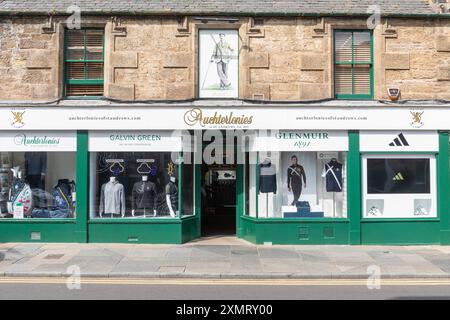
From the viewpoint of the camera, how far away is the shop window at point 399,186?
530 inches

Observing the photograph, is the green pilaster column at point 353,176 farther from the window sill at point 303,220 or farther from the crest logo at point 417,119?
the crest logo at point 417,119

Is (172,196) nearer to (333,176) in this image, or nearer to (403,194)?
(333,176)

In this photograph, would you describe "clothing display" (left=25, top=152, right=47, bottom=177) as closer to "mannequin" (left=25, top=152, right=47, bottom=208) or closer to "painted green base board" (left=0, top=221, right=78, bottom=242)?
"mannequin" (left=25, top=152, right=47, bottom=208)

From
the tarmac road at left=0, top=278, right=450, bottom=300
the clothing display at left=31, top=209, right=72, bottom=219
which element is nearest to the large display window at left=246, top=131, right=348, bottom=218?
the tarmac road at left=0, top=278, right=450, bottom=300

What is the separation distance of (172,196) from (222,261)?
319 cm

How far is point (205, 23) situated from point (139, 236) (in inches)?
245

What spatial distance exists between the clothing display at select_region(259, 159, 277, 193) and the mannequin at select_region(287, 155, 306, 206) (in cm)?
48

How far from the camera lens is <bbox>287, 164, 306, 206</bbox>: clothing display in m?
13.8

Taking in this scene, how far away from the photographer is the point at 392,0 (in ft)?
46.8

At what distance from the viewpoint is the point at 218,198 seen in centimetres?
1545

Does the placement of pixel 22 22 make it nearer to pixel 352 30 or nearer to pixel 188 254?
pixel 188 254

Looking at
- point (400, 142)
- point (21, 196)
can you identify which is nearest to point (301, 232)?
point (400, 142)

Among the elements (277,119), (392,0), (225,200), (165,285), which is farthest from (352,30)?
(165,285)

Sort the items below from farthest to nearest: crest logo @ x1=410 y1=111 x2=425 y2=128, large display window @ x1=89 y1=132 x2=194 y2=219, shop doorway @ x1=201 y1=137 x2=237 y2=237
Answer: shop doorway @ x1=201 y1=137 x2=237 y2=237
large display window @ x1=89 y1=132 x2=194 y2=219
crest logo @ x1=410 y1=111 x2=425 y2=128
